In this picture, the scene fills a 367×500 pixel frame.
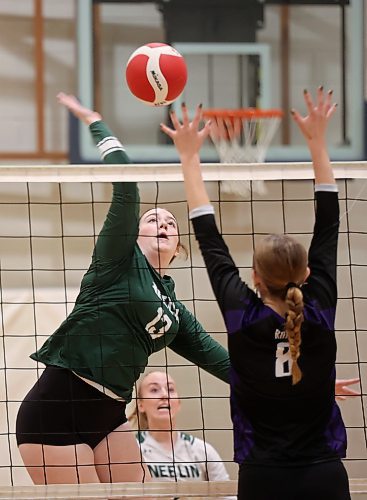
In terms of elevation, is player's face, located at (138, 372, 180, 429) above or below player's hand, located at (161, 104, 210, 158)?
below

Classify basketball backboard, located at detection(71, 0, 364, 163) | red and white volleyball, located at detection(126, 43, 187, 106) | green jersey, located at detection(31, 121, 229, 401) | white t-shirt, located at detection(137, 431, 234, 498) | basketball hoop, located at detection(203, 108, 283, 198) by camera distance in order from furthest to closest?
basketball backboard, located at detection(71, 0, 364, 163) < basketball hoop, located at detection(203, 108, 283, 198) < white t-shirt, located at detection(137, 431, 234, 498) < red and white volleyball, located at detection(126, 43, 187, 106) < green jersey, located at detection(31, 121, 229, 401)

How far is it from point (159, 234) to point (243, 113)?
3335mm

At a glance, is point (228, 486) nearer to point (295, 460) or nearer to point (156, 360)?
point (295, 460)

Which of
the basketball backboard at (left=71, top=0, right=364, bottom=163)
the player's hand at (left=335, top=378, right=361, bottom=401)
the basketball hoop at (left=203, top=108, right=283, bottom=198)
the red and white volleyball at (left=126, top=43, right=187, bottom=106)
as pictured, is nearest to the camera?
the player's hand at (left=335, top=378, right=361, bottom=401)

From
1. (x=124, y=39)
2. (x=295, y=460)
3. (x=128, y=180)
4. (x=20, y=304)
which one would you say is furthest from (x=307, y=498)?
(x=124, y=39)

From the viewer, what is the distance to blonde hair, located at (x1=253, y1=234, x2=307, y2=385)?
2377 millimetres

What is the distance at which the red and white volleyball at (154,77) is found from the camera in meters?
3.93

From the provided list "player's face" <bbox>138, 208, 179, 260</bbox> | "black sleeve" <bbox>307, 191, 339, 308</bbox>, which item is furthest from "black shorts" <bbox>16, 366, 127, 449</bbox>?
"black sleeve" <bbox>307, 191, 339, 308</bbox>

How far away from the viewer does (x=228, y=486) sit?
140 inches

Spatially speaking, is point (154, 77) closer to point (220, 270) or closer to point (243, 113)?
point (220, 270)

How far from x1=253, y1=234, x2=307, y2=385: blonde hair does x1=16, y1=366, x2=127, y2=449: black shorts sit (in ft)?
3.96

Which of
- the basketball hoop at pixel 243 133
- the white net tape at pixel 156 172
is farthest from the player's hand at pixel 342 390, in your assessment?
the basketball hoop at pixel 243 133

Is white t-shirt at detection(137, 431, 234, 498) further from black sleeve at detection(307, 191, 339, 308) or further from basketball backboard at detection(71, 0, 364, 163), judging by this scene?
black sleeve at detection(307, 191, 339, 308)

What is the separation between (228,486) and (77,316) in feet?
2.84
